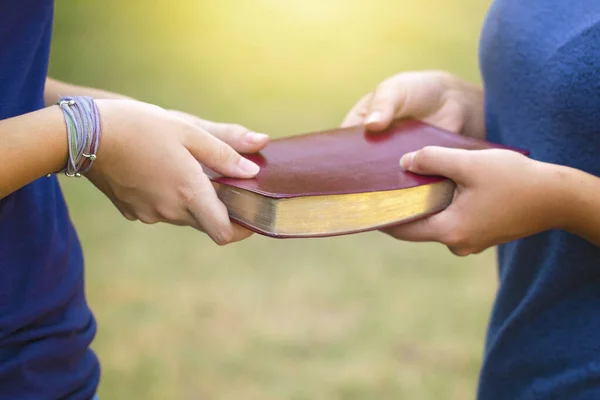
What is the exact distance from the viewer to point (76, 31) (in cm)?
319

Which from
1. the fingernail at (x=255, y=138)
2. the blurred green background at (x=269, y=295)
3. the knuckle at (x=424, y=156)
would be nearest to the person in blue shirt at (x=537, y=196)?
the knuckle at (x=424, y=156)

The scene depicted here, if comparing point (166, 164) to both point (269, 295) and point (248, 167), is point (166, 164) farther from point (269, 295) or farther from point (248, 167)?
point (269, 295)

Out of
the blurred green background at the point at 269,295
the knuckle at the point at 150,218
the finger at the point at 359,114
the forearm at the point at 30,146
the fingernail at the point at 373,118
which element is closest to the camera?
the forearm at the point at 30,146

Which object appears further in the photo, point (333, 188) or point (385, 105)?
point (385, 105)

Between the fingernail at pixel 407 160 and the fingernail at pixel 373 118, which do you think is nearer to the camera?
the fingernail at pixel 407 160

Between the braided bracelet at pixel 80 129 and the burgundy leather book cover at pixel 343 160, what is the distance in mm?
108

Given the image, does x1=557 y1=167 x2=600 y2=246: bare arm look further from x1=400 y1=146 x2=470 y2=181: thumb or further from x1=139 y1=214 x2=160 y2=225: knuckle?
x1=139 y1=214 x2=160 y2=225: knuckle

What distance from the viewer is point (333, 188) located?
0.57 meters

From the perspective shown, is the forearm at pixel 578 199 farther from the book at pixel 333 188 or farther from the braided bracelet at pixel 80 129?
the braided bracelet at pixel 80 129

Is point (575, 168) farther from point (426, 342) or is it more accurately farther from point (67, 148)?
point (426, 342)

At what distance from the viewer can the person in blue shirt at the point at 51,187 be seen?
52cm

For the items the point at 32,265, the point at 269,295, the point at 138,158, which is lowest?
the point at 269,295

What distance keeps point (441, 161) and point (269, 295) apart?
125cm

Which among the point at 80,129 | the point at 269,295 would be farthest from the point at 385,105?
the point at 269,295
